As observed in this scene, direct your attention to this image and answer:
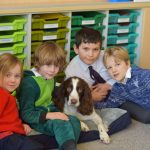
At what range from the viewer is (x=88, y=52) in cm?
218

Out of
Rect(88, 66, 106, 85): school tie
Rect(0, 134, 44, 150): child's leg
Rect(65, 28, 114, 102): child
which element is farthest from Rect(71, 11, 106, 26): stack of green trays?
Rect(0, 134, 44, 150): child's leg

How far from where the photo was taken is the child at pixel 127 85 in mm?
2102

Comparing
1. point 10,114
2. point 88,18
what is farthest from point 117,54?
point 10,114

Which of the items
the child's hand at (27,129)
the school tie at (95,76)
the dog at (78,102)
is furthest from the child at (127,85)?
the child's hand at (27,129)

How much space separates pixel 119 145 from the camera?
182cm

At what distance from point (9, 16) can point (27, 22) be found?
0.42 ft

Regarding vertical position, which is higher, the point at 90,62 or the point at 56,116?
the point at 90,62

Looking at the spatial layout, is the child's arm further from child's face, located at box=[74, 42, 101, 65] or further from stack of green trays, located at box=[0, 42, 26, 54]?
stack of green trays, located at box=[0, 42, 26, 54]

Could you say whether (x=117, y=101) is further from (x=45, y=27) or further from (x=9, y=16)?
(x=9, y=16)

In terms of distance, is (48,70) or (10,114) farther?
(48,70)

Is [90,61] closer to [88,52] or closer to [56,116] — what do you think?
[88,52]

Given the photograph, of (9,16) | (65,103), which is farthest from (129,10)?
(65,103)

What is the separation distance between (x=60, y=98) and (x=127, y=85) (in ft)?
1.53

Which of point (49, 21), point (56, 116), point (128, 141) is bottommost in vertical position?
point (128, 141)
